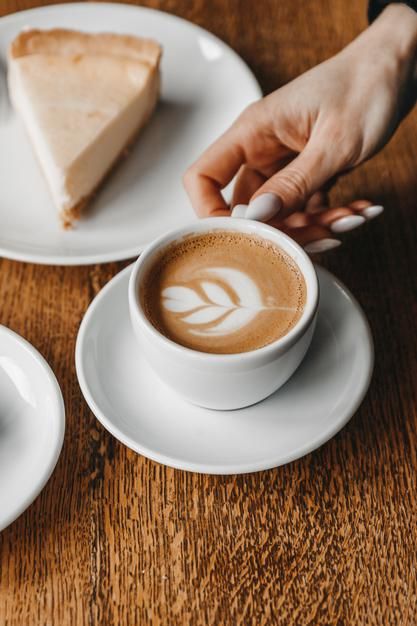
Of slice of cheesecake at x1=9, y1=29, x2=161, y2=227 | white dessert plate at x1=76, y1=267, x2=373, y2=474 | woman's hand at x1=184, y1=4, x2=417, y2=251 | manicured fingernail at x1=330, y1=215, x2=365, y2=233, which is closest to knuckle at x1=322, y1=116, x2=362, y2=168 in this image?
woman's hand at x1=184, y1=4, x2=417, y2=251

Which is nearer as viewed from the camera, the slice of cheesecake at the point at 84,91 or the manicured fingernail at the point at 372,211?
the manicured fingernail at the point at 372,211

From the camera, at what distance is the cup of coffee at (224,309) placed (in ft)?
2.65

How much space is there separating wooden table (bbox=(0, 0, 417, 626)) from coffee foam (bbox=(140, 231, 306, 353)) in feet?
0.61

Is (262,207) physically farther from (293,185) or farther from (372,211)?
(372,211)

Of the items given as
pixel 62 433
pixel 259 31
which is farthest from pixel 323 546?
pixel 259 31

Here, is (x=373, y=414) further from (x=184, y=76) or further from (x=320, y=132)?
(x=184, y=76)

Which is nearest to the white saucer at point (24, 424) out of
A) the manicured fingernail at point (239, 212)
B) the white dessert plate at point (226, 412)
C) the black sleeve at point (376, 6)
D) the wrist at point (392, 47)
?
the white dessert plate at point (226, 412)

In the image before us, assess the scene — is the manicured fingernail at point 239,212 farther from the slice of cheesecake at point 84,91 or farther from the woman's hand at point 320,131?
the slice of cheesecake at point 84,91

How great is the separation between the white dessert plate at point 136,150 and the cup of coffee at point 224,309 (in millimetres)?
211

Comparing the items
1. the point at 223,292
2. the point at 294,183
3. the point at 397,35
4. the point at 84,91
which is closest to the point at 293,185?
the point at 294,183

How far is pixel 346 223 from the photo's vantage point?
1.08 meters

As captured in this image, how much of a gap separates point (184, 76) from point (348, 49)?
45 cm

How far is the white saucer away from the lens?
0.80m

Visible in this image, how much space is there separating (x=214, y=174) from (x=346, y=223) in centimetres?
25
